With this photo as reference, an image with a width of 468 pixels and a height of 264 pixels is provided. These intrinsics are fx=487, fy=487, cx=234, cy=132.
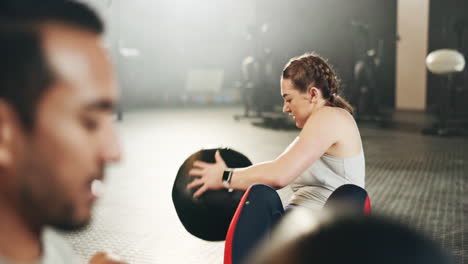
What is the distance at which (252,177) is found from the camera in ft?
4.81

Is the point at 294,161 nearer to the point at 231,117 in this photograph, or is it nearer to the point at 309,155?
the point at 309,155

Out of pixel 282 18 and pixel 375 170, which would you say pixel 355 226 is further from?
pixel 282 18

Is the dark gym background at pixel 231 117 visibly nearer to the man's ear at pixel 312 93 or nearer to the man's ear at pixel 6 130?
the man's ear at pixel 6 130

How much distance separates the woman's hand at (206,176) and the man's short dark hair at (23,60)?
3.46 ft

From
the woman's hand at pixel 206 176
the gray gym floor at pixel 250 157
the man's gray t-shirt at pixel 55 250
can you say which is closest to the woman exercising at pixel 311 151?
the woman's hand at pixel 206 176

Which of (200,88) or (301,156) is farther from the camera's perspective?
(200,88)

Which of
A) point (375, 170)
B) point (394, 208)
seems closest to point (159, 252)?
point (394, 208)

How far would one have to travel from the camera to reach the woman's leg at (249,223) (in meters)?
1.27

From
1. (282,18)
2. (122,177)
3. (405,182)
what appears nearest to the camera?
(405,182)

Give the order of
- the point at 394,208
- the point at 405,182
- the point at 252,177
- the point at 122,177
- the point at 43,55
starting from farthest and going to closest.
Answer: the point at 122,177
the point at 405,182
the point at 394,208
the point at 252,177
the point at 43,55

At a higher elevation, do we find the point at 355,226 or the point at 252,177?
the point at 355,226

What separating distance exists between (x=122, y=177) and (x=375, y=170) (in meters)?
1.84

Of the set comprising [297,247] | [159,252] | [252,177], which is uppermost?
[297,247]

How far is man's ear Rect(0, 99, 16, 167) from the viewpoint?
1.14 ft
